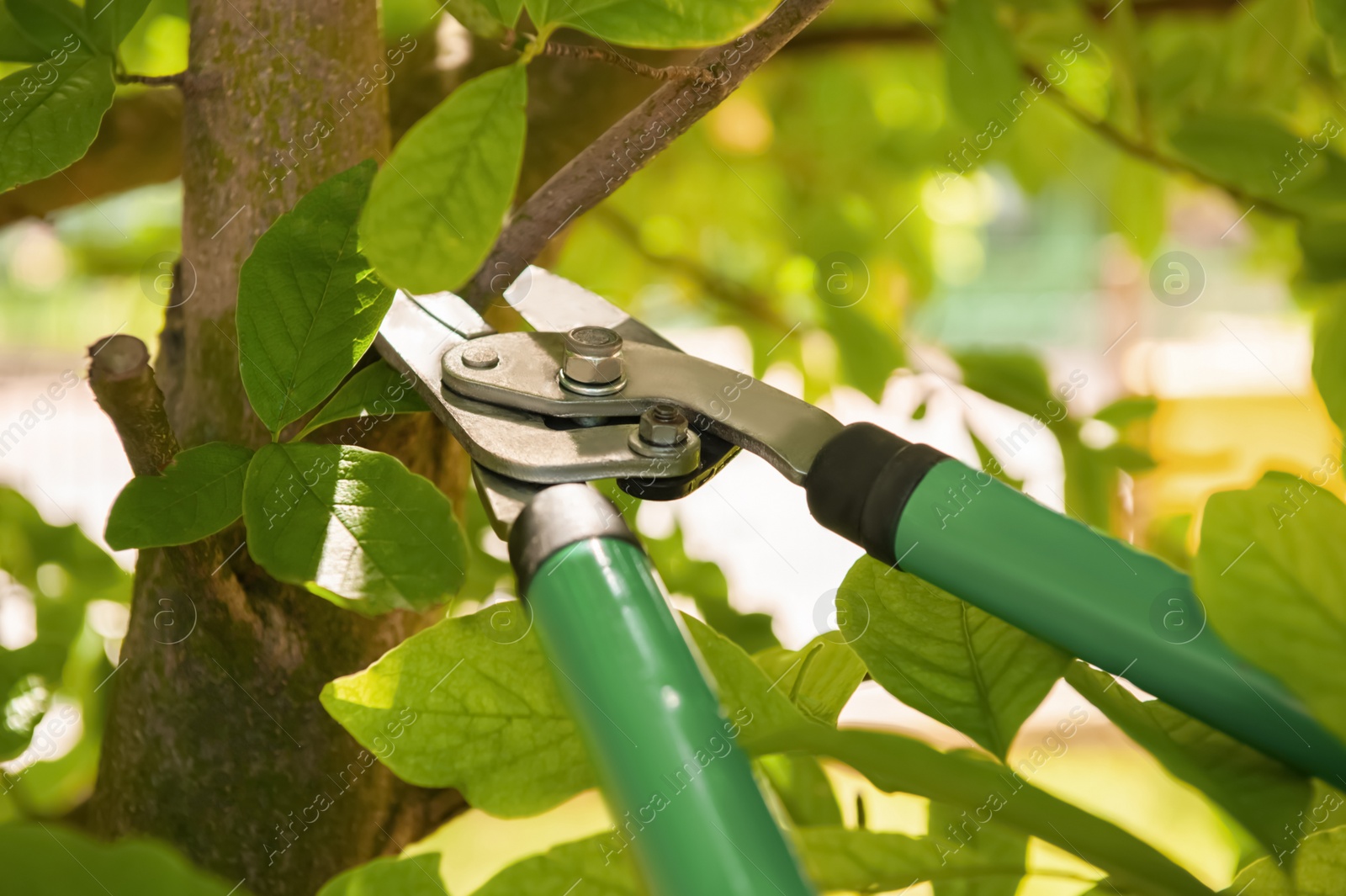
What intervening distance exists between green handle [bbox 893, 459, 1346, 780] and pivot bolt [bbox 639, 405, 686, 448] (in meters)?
0.06

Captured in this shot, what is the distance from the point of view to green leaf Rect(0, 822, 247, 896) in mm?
155

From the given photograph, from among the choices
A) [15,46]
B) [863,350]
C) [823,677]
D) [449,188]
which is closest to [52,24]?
[15,46]

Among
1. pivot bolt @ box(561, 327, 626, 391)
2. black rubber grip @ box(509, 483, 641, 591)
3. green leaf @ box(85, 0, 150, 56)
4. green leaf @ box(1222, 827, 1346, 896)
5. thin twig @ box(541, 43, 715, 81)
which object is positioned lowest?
green leaf @ box(1222, 827, 1346, 896)

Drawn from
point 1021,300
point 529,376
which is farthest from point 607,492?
point 1021,300

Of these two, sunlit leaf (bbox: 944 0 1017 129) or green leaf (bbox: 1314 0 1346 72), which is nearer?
green leaf (bbox: 1314 0 1346 72)

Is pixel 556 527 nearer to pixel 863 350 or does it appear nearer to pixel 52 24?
pixel 52 24

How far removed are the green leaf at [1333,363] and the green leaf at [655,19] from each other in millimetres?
125

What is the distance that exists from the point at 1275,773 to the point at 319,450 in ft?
0.59

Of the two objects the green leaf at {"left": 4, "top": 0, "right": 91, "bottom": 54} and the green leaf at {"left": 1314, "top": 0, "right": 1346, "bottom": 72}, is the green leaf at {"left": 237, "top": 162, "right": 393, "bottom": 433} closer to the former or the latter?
the green leaf at {"left": 4, "top": 0, "right": 91, "bottom": 54}

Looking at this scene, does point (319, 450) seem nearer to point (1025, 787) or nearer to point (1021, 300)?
point (1025, 787)

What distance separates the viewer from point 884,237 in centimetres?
62

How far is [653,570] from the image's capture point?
0.18m

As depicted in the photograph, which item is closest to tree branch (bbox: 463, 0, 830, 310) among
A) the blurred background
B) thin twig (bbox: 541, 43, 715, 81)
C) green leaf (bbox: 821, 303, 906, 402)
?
thin twig (bbox: 541, 43, 715, 81)

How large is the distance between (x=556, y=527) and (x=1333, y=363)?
0.49ft
